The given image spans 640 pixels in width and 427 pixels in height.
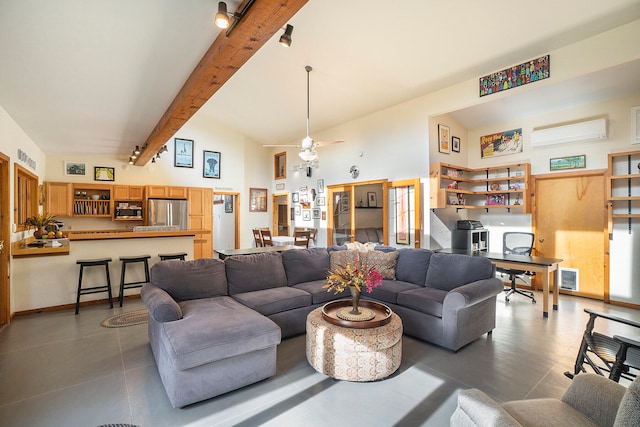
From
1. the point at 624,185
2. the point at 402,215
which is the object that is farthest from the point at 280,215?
the point at 624,185

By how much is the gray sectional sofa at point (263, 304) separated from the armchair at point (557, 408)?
1.40m

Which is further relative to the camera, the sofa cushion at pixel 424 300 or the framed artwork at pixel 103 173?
the framed artwork at pixel 103 173

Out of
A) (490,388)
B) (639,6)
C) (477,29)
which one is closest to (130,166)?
(477,29)

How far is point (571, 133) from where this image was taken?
4.89 m

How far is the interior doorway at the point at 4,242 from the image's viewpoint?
3598 millimetres

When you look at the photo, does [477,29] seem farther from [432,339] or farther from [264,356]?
[264,356]

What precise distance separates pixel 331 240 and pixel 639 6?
5757 mm

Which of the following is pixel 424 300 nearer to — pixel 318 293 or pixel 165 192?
pixel 318 293

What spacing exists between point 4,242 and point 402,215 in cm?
580

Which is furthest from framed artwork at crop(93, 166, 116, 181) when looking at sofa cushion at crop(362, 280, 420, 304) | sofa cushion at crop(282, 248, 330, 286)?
sofa cushion at crop(362, 280, 420, 304)

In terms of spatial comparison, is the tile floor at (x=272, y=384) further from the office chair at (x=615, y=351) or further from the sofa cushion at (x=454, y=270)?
the sofa cushion at (x=454, y=270)

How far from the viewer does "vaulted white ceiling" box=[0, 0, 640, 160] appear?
275 centimetres

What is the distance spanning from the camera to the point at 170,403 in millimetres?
2117


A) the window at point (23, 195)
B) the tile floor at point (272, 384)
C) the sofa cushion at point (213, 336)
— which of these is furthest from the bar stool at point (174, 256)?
the sofa cushion at point (213, 336)
